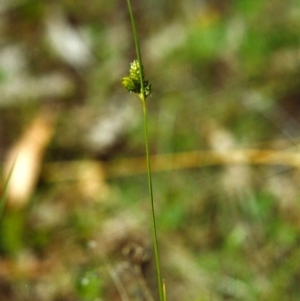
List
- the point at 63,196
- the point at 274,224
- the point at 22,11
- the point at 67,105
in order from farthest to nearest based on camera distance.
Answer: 1. the point at 22,11
2. the point at 67,105
3. the point at 63,196
4. the point at 274,224

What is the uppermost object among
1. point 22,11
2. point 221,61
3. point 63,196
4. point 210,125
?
point 22,11

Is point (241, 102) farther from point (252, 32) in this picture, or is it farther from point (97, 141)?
point (97, 141)

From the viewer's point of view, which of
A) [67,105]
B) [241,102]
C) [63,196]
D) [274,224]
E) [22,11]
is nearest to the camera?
[274,224]

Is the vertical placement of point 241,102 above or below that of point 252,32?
below

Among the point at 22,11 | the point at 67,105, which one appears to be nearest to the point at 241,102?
the point at 67,105

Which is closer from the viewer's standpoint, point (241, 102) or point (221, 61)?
point (241, 102)

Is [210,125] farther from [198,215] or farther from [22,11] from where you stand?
[22,11]
